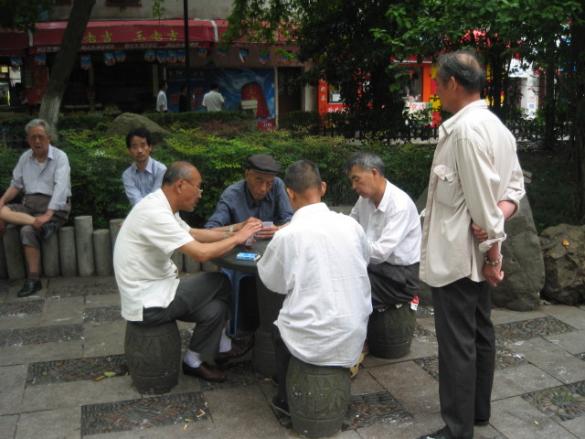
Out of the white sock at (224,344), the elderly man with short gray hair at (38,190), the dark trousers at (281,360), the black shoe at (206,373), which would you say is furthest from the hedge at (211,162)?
the dark trousers at (281,360)

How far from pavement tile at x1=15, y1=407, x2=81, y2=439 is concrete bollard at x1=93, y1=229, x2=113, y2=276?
2854 millimetres

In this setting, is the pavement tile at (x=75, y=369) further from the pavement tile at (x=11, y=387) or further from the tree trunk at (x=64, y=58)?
the tree trunk at (x=64, y=58)

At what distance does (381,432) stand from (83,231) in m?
3.98

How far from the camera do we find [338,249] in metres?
3.13

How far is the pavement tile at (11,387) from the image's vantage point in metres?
3.67

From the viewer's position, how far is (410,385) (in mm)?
3965

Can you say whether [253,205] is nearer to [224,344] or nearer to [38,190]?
[224,344]

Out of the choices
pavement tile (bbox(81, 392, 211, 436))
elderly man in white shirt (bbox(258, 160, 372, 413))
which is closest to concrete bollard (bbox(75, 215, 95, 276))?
pavement tile (bbox(81, 392, 211, 436))

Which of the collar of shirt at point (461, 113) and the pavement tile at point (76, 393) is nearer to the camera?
the collar of shirt at point (461, 113)

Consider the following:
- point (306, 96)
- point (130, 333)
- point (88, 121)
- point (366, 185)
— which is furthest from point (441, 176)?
point (306, 96)

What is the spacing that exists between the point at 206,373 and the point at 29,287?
8.54 feet

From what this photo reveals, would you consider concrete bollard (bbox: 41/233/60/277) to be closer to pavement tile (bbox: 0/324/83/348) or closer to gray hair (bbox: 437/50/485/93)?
pavement tile (bbox: 0/324/83/348)

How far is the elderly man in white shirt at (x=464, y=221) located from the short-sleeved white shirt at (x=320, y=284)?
0.38m

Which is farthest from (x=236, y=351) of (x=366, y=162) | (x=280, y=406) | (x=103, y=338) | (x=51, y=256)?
(x=51, y=256)
